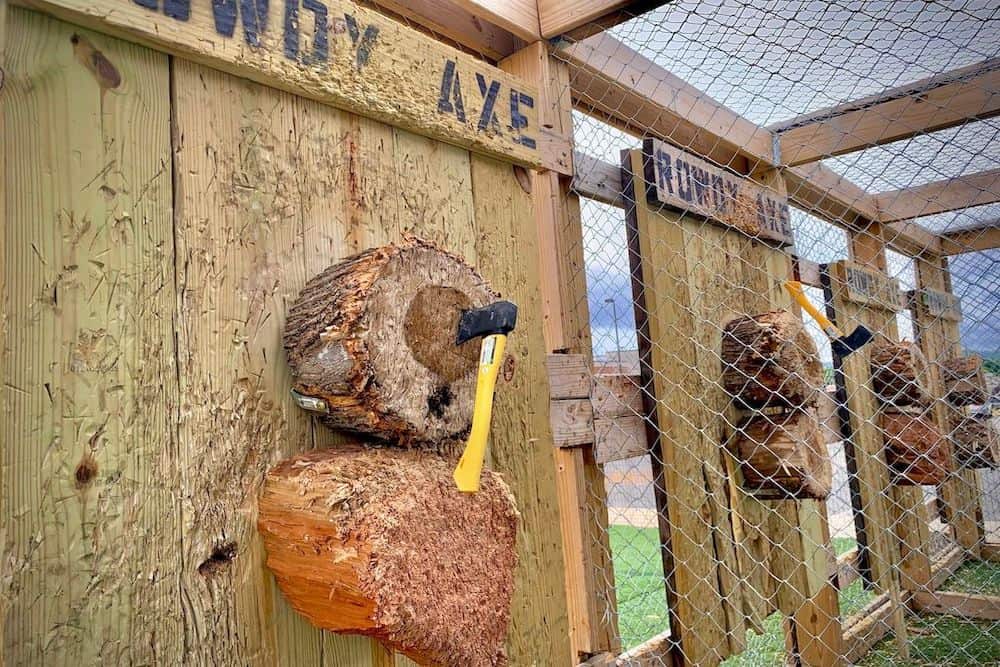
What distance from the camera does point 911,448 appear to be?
2.52 m

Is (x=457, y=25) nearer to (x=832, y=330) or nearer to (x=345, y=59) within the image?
(x=345, y=59)

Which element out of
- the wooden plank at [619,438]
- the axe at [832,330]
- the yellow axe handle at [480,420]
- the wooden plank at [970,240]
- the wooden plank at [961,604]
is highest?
the wooden plank at [970,240]

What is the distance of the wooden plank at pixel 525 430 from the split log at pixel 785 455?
0.75 metres

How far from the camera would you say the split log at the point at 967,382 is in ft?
10.6

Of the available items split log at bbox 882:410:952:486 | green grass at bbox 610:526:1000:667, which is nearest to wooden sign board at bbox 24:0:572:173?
green grass at bbox 610:526:1000:667

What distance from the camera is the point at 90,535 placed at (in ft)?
2.16

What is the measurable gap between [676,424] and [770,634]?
1479 mm


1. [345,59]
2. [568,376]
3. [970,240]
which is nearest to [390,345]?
[345,59]

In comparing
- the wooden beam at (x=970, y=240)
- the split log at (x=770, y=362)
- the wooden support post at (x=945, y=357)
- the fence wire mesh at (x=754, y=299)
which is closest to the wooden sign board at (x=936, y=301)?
the wooden support post at (x=945, y=357)

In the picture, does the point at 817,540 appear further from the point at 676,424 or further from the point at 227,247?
the point at 227,247

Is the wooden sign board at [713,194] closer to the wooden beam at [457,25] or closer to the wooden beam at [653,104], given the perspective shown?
the wooden beam at [653,104]

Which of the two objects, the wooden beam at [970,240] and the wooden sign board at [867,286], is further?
the wooden beam at [970,240]

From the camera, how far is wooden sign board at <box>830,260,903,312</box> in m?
2.42

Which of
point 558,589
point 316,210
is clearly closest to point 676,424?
point 558,589
